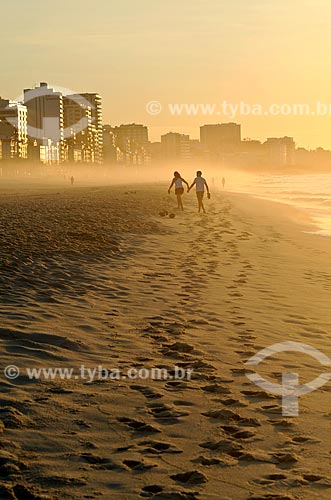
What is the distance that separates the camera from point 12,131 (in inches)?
6870

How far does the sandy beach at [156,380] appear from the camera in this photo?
4.50m

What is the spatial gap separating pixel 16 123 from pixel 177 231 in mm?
167065

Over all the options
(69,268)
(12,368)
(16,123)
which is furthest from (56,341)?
(16,123)

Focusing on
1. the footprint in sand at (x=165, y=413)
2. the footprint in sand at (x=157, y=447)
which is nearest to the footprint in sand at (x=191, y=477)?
the footprint in sand at (x=157, y=447)

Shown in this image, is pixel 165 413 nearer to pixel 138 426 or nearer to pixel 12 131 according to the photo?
pixel 138 426

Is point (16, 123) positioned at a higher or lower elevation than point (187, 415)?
higher

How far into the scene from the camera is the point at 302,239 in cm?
Answer: 2189

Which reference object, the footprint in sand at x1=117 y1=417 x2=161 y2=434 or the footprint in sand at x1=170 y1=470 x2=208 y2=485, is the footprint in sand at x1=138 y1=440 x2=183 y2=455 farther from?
the footprint in sand at x1=170 y1=470 x2=208 y2=485

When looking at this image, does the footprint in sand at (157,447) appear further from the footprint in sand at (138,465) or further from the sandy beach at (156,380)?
the footprint in sand at (138,465)

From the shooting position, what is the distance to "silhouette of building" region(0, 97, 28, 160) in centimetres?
15900

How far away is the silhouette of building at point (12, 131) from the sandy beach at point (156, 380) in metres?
149

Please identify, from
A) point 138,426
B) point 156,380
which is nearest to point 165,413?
point 138,426

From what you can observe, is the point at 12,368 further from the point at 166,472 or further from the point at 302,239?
the point at 302,239

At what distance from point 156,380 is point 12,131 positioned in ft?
577
